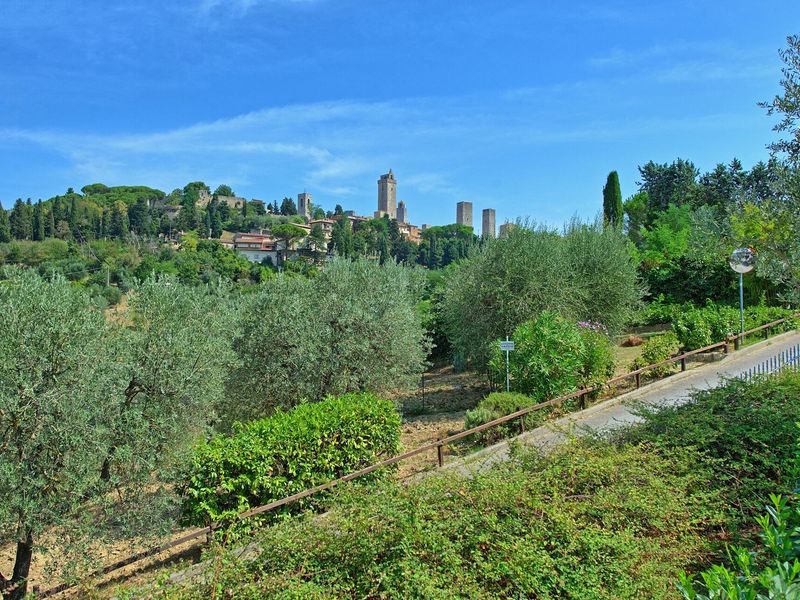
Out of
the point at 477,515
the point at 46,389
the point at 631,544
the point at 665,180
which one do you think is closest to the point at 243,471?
the point at 46,389

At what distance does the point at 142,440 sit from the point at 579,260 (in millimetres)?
14656

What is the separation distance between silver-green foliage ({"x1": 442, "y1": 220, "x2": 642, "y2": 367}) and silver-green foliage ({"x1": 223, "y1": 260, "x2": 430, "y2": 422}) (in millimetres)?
3129

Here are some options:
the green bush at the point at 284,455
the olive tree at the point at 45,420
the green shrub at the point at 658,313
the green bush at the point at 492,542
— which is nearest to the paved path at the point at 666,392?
the green bush at the point at 284,455

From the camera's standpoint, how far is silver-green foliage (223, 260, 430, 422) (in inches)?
436

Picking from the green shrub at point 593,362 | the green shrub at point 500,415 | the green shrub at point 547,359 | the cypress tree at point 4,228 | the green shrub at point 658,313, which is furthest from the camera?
the cypress tree at point 4,228

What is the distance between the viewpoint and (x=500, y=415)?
403 inches

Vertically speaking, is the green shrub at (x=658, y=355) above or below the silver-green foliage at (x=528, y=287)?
below

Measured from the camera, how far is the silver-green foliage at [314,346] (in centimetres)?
1109

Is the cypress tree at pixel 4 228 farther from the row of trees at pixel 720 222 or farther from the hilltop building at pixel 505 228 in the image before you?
the hilltop building at pixel 505 228

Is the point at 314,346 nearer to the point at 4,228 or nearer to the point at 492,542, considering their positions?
the point at 492,542

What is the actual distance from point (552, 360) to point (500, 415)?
1.99m

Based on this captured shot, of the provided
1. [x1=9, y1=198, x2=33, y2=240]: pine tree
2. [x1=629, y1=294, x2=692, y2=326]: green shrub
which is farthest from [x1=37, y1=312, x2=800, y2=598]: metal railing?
[x1=9, y1=198, x2=33, y2=240]: pine tree

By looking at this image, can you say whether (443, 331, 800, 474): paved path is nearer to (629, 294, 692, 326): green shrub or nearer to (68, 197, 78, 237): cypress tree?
(629, 294, 692, 326): green shrub

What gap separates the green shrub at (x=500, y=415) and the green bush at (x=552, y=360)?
3.04 feet
